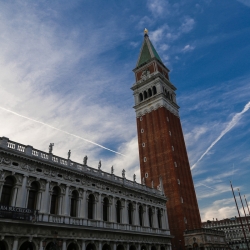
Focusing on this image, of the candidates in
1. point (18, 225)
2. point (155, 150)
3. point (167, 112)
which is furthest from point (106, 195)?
point (167, 112)

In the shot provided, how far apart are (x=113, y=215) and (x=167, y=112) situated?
104 feet

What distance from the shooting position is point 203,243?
138ft

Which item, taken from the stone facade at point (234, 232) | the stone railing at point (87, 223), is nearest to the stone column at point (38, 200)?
the stone railing at point (87, 223)

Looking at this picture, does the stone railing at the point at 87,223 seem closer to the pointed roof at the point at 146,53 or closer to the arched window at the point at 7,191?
the arched window at the point at 7,191

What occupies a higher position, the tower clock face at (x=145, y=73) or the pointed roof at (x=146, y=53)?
the pointed roof at (x=146, y=53)

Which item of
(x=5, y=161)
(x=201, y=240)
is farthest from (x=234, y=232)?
(x=5, y=161)

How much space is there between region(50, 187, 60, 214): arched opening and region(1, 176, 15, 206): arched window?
4.49 metres

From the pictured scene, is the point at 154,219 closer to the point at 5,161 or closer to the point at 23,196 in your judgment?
the point at 23,196

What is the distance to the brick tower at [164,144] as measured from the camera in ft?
158

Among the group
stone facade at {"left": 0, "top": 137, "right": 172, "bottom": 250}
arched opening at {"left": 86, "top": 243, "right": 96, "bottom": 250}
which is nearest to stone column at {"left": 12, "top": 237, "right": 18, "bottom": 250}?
stone facade at {"left": 0, "top": 137, "right": 172, "bottom": 250}

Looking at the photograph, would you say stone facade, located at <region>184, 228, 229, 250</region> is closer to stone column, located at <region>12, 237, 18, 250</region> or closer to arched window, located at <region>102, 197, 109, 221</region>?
arched window, located at <region>102, 197, 109, 221</region>

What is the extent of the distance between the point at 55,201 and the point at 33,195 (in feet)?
8.77

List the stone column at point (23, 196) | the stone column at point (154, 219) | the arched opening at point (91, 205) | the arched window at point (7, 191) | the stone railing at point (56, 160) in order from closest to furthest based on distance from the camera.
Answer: the arched window at point (7, 191)
the stone column at point (23, 196)
the stone railing at point (56, 160)
the arched opening at point (91, 205)
the stone column at point (154, 219)

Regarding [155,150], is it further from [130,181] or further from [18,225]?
[18,225]
